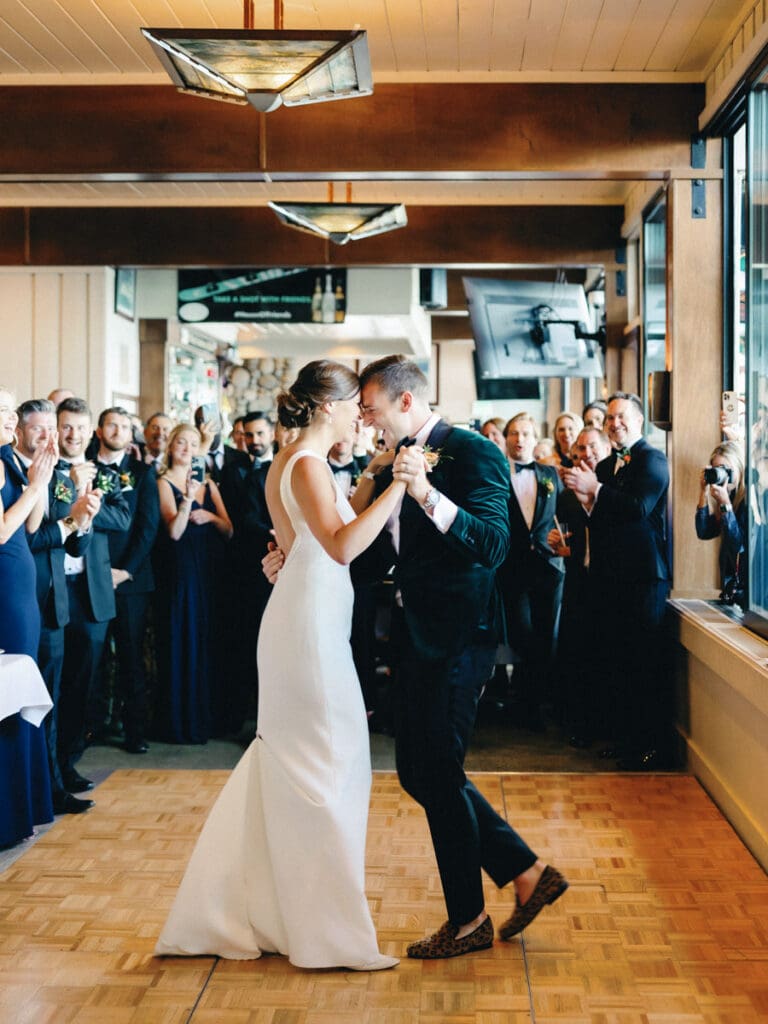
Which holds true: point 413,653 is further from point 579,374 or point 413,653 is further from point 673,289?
point 579,374

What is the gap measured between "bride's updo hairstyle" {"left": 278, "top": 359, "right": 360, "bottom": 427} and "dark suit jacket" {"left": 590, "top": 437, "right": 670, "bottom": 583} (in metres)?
2.29

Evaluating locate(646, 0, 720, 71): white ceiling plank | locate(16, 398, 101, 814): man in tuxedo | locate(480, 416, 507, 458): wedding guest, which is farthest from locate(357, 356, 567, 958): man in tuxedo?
locate(480, 416, 507, 458): wedding guest

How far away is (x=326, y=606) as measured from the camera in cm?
305

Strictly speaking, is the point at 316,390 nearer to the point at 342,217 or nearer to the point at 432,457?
the point at 432,457

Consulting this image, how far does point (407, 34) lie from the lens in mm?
4859

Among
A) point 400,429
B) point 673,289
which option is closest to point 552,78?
point 673,289

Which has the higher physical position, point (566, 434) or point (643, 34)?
point (643, 34)

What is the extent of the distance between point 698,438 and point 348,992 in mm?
3408

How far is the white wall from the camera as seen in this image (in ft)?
31.2

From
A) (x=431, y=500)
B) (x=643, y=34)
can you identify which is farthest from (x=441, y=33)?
(x=431, y=500)

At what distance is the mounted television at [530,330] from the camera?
24.9 ft

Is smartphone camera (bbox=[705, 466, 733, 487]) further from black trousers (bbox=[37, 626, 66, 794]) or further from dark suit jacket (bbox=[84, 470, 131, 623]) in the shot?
black trousers (bbox=[37, 626, 66, 794])

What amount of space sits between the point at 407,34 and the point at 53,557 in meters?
2.72

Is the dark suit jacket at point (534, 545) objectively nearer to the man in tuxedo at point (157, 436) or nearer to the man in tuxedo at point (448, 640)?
the man in tuxedo at point (157, 436)
